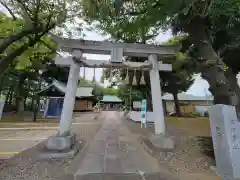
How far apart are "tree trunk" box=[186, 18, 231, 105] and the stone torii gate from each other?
1.22 meters

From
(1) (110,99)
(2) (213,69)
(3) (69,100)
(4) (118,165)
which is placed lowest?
(4) (118,165)

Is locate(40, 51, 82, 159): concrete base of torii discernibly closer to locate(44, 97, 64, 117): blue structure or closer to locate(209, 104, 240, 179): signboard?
locate(209, 104, 240, 179): signboard

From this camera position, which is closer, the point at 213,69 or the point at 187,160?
the point at 187,160

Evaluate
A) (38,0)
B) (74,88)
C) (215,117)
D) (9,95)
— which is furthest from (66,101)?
(9,95)

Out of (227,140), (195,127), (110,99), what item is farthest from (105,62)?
(110,99)

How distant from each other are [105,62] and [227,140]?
5.33 metres

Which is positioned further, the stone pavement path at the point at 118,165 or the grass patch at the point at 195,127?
the grass patch at the point at 195,127

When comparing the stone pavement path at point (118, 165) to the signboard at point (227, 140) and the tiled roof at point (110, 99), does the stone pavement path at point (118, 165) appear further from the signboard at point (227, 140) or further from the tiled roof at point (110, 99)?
the tiled roof at point (110, 99)

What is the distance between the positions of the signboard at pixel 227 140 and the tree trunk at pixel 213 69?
2.61m

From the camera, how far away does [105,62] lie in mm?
8297

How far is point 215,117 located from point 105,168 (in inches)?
114

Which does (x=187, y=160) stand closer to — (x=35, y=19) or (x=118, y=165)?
(x=118, y=165)

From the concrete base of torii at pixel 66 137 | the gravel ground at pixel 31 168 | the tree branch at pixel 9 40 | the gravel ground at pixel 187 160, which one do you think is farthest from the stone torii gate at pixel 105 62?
the tree branch at pixel 9 40

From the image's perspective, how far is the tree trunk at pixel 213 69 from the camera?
6814mm
